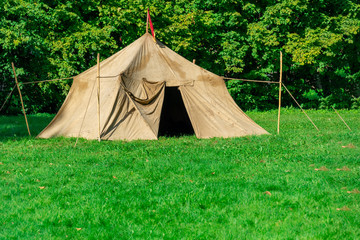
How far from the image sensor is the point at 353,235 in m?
5.68

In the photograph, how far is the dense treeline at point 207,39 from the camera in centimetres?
2269

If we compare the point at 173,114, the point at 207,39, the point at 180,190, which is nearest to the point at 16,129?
the point at 173,114

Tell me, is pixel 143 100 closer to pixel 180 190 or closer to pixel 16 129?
pixel 16 129

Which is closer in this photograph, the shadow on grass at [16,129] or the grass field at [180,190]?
the grass field at [180,190]

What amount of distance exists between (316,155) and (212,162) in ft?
7.68

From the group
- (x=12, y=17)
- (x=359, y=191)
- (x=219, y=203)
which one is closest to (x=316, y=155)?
(x=359, y=191)

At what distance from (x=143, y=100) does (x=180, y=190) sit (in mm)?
6208

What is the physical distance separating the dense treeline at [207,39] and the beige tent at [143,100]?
28.0ft

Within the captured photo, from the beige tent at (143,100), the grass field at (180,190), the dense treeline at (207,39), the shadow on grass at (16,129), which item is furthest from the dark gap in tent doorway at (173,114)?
the dense treeline at (207,39)

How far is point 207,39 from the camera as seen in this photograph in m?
25.9

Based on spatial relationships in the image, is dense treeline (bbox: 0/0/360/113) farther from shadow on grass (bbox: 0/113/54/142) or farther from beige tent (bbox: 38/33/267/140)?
beige tent (bbox: 38/33/267/140)

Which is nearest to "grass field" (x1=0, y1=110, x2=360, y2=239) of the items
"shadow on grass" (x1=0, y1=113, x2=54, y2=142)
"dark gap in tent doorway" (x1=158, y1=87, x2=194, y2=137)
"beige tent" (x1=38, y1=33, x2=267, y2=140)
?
"beige tent" (x1=38, y1=33, x2=267, y2=140)

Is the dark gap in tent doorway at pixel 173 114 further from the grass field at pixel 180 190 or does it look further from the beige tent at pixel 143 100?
the grass field at pixel 180 190

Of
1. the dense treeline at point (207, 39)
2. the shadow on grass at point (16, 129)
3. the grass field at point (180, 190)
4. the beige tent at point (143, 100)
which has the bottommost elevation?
the shadow on grass at point (16, 129)
